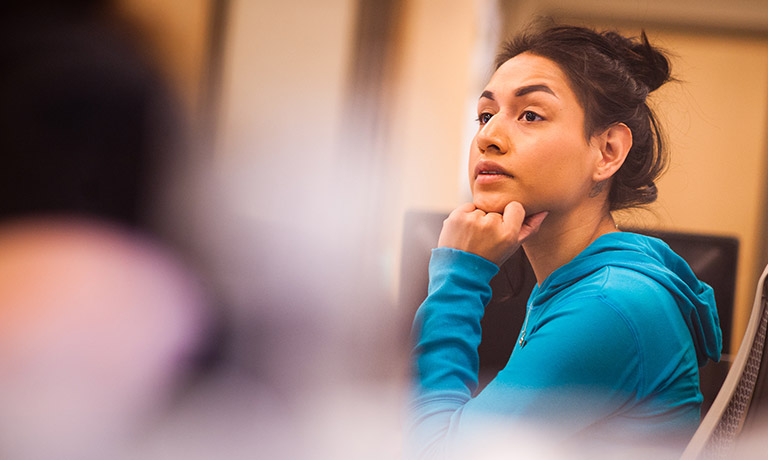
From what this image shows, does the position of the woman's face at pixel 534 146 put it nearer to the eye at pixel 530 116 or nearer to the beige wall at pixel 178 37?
the eye at pixel 530 116

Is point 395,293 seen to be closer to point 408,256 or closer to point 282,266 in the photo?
point 408,256

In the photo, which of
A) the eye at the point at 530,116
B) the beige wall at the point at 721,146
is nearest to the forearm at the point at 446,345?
the eye at the point at 530,116

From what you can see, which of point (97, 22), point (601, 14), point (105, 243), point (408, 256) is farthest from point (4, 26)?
point (601, 14)

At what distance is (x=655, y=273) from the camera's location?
40 centimetres

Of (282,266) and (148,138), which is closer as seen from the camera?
(148,138)

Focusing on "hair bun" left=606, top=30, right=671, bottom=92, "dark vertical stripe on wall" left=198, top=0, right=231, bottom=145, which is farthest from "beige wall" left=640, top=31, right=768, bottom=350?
"dark vertical stripe on wall" left=198, top=0, right=231, bottom=145

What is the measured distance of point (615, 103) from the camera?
48 centimetres

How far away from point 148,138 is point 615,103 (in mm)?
452

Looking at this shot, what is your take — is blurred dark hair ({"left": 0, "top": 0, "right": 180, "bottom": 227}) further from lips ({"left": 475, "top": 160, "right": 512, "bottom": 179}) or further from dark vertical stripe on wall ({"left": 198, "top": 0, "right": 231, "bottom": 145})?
lips ({"left": 475, "top": 160, "right": 512, "bottom": 179})

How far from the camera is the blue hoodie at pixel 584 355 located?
0.36 metres

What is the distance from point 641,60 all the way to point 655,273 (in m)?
0.22

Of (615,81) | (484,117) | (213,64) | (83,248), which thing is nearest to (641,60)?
(615,81)

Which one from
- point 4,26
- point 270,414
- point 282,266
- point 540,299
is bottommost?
point 270,414

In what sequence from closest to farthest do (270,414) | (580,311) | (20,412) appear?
(580,311) < (20,412) < (270,414)
